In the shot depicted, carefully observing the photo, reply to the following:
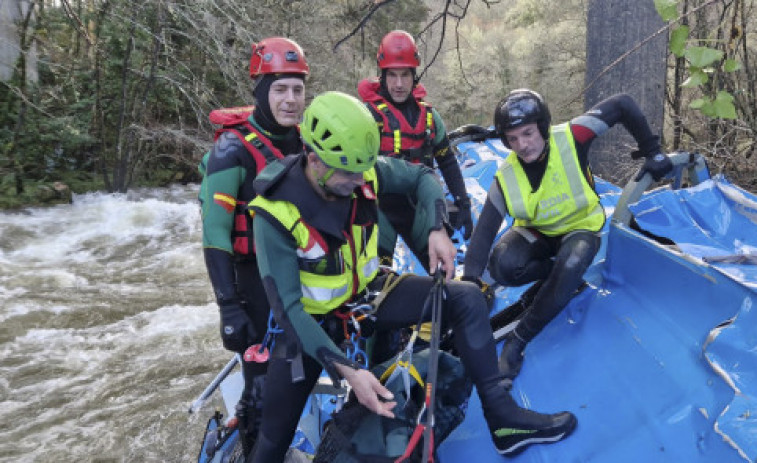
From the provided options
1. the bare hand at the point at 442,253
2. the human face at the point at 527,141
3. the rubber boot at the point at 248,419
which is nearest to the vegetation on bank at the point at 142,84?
the human face at the point at 527,141

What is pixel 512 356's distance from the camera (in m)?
2.74

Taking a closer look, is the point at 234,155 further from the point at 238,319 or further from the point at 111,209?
the point at 111,209

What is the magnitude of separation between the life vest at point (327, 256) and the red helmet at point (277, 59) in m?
0.81

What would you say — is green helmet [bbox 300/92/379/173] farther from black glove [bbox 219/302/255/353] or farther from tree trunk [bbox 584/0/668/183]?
tree trunk [bbox 584/0/668/183]

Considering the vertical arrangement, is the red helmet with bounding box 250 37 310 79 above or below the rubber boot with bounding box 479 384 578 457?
above

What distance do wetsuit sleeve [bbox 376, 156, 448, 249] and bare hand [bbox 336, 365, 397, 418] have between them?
722 millimetres

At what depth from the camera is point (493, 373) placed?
7.30 ft

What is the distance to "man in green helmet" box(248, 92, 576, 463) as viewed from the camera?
2023 mm

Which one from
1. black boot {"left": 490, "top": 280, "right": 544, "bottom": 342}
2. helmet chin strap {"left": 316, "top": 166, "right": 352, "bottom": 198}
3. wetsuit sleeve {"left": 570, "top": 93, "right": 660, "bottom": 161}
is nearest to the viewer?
helmet chin strap {"left": 316, "top": 166, "right": 352, "bottom": 198}

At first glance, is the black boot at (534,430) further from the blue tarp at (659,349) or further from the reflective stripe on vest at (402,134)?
the reflective stripe on vest at (402,134)

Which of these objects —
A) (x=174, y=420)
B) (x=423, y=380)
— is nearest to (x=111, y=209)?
(x=174, y=420)

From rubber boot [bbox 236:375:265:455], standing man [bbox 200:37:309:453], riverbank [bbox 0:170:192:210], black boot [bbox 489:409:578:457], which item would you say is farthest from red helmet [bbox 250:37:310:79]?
riverbank [bbox 0:170:192:210]

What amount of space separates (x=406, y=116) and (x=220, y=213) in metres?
1.73

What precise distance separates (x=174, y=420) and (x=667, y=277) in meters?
3.50
